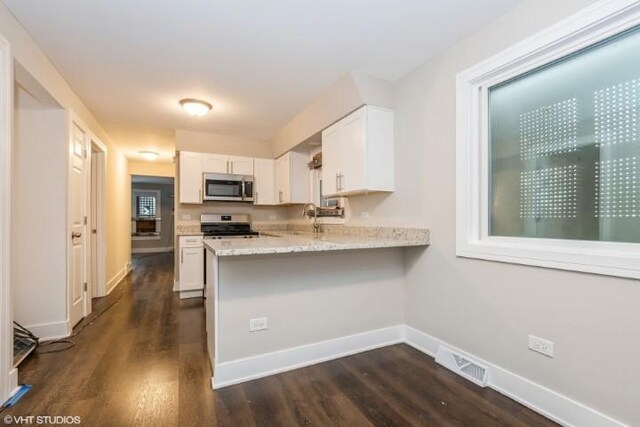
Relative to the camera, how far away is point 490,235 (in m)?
2.16

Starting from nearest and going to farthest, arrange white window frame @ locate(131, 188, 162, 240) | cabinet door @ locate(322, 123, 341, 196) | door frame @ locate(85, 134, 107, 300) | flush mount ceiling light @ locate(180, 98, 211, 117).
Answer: cabinet door @ locate(322, 123, 341, 196) → flush mount ceiling light @ locate(180, 98, 211, 117) → door frame @ locate(85, 134, 107, 300) → white window frame @ locate(131, 188, 162, 240)

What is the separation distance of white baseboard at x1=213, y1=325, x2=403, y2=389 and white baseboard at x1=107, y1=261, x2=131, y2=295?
3.52m

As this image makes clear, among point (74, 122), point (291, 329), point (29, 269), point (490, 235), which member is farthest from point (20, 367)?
point (490, 235)

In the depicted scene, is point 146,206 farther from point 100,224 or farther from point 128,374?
point 128,374

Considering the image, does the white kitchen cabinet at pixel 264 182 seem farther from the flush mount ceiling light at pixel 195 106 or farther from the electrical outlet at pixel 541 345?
the electrical outlet at pixel 541 345

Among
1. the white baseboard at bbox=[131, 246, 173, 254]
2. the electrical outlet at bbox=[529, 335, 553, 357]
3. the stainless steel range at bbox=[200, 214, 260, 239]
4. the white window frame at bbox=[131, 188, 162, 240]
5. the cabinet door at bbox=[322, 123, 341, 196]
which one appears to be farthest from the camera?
the white window frame at bbox=[131, 188, 162, 240]

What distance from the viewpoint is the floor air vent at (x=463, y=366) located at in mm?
2025

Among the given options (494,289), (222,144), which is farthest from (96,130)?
(494,289)

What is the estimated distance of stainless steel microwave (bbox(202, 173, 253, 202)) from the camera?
15.0 ft

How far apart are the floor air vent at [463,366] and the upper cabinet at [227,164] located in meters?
3.78

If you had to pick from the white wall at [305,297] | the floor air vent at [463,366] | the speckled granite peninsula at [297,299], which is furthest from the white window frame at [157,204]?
the floor air vent at [463,366]

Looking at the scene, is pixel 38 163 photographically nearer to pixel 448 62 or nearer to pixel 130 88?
pixel 130 88

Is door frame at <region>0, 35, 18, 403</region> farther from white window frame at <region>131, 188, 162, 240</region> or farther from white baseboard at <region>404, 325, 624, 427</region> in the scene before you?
white window frame at <region>131, 188, 162, 240</region>

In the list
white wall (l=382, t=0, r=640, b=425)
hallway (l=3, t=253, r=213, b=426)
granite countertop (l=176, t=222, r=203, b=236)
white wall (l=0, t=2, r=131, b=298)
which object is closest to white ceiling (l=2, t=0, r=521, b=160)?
white wall (l=0, t=2, r=131, b=298)
